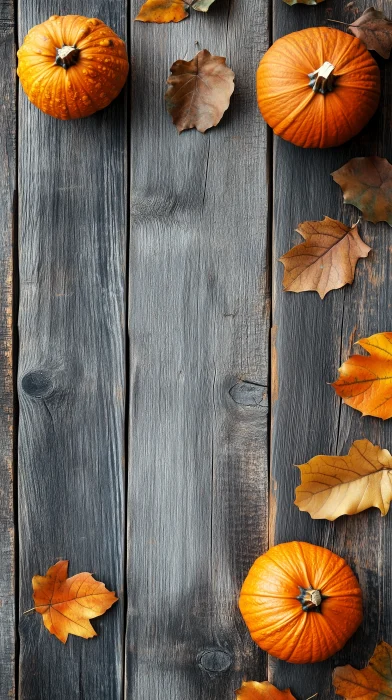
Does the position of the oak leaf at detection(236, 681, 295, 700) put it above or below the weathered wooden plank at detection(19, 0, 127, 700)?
below

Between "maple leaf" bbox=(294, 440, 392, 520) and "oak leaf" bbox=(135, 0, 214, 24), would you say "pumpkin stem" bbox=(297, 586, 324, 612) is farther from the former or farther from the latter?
"oak leaf" bbox=(135, 0, 214, 24)

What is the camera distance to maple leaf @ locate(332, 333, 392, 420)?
1438mm

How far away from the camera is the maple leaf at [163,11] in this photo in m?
1.48

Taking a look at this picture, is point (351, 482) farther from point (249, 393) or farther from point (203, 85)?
point (203, 85)

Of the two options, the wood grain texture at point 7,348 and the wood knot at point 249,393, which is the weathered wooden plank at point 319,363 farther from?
the wood grain texture at point 7,348

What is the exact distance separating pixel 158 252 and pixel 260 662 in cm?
93

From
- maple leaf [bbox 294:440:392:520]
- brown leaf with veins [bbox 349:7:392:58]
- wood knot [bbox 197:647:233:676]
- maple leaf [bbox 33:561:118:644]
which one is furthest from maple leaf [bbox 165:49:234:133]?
wood knot [bbox 197:647:233:676]

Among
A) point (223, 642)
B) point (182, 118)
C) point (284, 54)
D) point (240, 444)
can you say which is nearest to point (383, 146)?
point (284, 54)

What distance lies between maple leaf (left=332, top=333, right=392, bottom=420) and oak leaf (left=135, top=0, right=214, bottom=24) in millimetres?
813

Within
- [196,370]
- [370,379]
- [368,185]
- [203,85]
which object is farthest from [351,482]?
[203,85]

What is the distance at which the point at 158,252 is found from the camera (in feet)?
4.95

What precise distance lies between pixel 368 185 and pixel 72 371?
0.76m

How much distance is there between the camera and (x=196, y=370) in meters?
1.51

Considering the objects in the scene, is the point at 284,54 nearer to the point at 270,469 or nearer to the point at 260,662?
the point at 270,469
